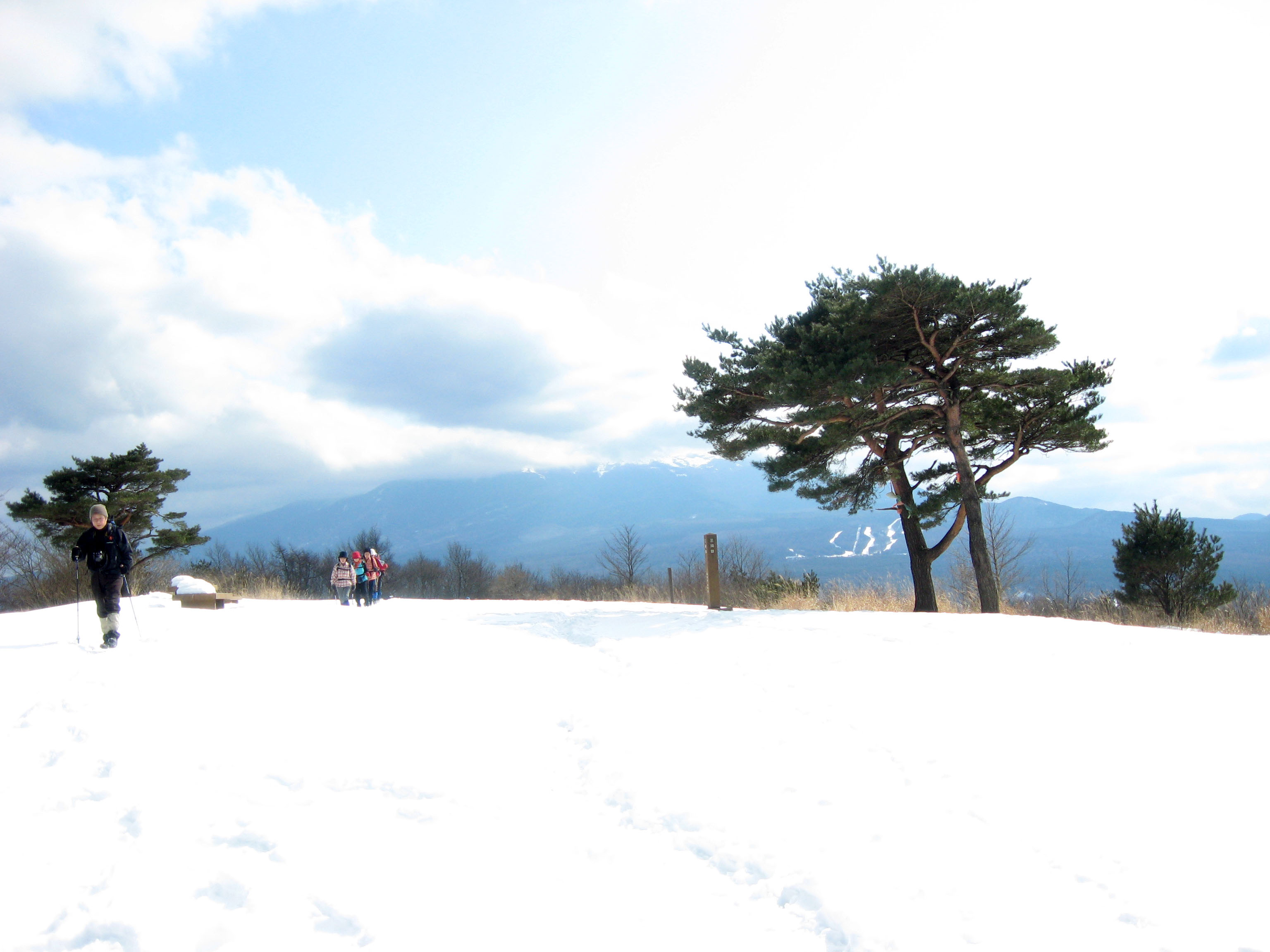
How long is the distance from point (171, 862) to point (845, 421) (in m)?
14.1

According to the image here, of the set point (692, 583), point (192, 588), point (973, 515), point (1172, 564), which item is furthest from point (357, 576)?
point (692, 583)

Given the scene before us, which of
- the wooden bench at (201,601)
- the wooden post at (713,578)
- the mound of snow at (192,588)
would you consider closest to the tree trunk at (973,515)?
the wooden post at (713,578)

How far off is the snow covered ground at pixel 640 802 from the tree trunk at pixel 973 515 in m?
7.39

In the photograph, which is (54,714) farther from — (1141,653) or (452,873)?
(1141,653)

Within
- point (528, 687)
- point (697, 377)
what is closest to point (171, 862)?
point (528, 687)

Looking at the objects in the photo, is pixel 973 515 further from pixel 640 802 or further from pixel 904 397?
pixel 640 802

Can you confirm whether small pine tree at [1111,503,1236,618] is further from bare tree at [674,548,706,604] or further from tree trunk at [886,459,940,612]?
bare tree at [674,548,706,604]

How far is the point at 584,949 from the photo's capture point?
121 inches

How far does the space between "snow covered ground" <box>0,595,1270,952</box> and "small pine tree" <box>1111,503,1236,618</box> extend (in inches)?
711

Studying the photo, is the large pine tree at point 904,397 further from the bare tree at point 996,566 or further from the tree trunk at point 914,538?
the bare tree at point 996,566

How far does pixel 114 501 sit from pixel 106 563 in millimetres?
24065

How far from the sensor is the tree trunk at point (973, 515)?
49.2ft

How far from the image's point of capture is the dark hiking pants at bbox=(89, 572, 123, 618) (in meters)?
8.17

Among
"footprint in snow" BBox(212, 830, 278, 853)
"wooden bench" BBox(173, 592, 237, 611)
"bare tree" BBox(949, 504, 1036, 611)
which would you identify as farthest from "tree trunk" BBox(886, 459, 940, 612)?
"wooden bench" BBox(173, 592, 237, 611)
